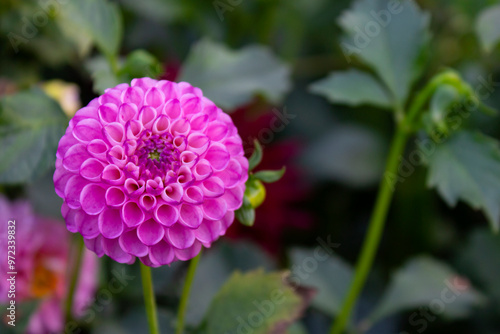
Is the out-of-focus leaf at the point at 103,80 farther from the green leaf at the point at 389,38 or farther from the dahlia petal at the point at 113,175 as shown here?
the green leaf at the point at 389,38

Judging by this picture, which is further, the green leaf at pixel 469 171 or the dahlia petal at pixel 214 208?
the green leaf at pixel 469 171

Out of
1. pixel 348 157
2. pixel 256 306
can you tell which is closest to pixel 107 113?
pixel 256 306

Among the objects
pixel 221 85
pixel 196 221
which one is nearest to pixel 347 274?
pixel 221 85

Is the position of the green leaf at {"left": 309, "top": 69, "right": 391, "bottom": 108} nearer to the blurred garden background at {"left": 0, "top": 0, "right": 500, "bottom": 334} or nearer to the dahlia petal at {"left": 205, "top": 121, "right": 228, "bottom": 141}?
the blurred garden background at {"left": 0, "top": 0, "right": 500, "bottom": 334}

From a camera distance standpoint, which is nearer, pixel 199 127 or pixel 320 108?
pixel 199 127

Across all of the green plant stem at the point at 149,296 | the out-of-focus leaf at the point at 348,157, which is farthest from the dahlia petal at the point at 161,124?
the out-of-focus leaf at the point at 348,157

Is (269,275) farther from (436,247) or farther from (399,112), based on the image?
(436,247)
